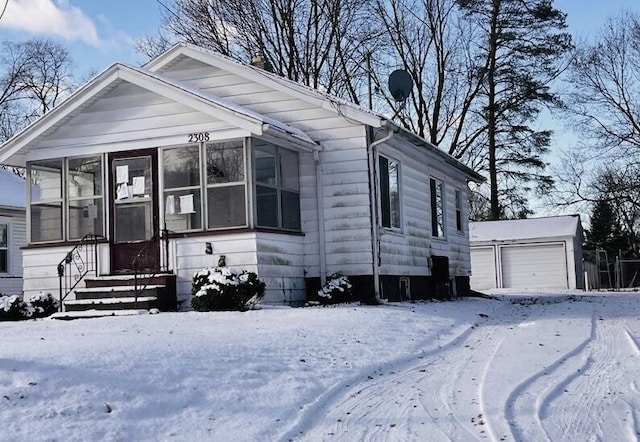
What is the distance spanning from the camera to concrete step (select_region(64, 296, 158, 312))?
12.6m

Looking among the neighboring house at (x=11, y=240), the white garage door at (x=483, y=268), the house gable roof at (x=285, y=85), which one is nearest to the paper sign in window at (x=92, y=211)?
the house gable roof at (x=285, y=85)

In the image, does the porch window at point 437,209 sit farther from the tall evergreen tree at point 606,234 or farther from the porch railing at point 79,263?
the tall evergreen tree at point 606,234

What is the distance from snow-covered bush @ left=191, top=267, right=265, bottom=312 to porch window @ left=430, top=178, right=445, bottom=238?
7906 mm

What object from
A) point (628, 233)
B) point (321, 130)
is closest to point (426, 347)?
point (321, 130)

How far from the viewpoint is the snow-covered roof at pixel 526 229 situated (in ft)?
106

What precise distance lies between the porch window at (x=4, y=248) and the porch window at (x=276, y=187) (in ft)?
38.3

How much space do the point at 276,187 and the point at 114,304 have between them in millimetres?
3512

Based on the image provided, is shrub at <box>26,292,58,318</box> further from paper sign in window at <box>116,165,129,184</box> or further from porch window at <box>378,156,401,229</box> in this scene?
porch window at <box>378,156,401,229</box>

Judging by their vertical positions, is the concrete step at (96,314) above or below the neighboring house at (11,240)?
below

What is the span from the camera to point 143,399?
553 centimetres

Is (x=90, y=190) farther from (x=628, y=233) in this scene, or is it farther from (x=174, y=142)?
(x=628, y=233)

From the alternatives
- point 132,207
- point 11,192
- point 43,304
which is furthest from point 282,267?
point 11,192

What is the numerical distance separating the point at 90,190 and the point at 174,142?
2.08m

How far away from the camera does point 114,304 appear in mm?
12688
